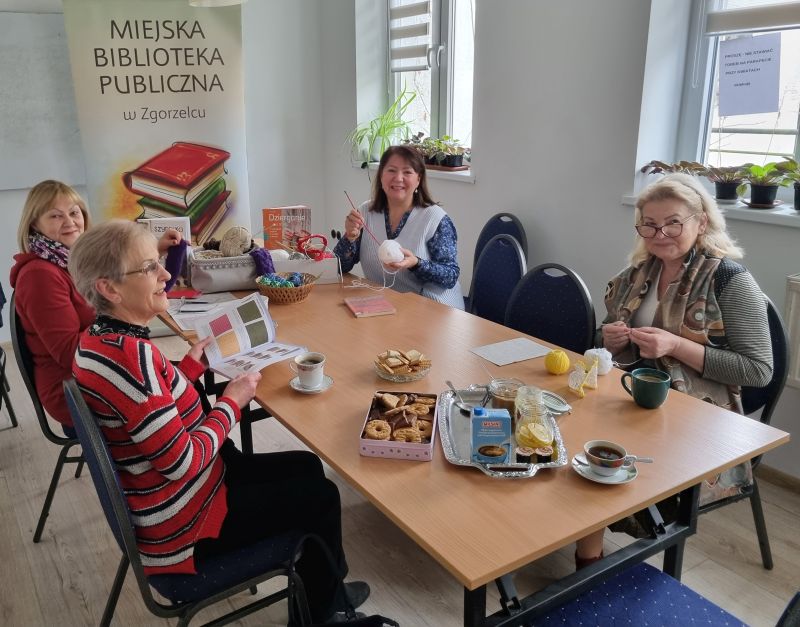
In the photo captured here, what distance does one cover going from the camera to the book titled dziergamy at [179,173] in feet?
13.0

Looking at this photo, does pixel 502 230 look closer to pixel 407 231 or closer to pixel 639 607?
pixel 407 231

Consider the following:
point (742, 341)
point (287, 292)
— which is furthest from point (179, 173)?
point (742, 341)

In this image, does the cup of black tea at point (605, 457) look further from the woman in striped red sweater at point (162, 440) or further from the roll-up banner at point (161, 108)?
the roll-up banner at point (161, 108)

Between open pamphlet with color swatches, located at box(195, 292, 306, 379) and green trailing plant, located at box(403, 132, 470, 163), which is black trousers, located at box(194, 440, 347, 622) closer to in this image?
open pamphlet with color swatches, located at box(195, 292, 306, 379)

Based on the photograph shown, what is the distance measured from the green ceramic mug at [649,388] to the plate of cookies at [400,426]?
0.47 m

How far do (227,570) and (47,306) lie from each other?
3.59 ft

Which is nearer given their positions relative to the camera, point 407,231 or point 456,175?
point 407,231

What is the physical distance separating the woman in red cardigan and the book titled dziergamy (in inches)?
71.1

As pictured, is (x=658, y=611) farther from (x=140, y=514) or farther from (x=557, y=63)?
(x=557, y=63)

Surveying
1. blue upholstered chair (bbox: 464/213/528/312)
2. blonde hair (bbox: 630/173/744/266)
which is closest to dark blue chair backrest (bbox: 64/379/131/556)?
blonde hair (bbox: 630/173/744/266)

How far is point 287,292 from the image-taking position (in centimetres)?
236

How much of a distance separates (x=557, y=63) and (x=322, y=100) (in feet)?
7.78

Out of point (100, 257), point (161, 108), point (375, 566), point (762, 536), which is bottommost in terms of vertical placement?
point (375, 566)

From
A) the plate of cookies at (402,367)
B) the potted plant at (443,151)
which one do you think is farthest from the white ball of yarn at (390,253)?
the potted plant at (443,151)
